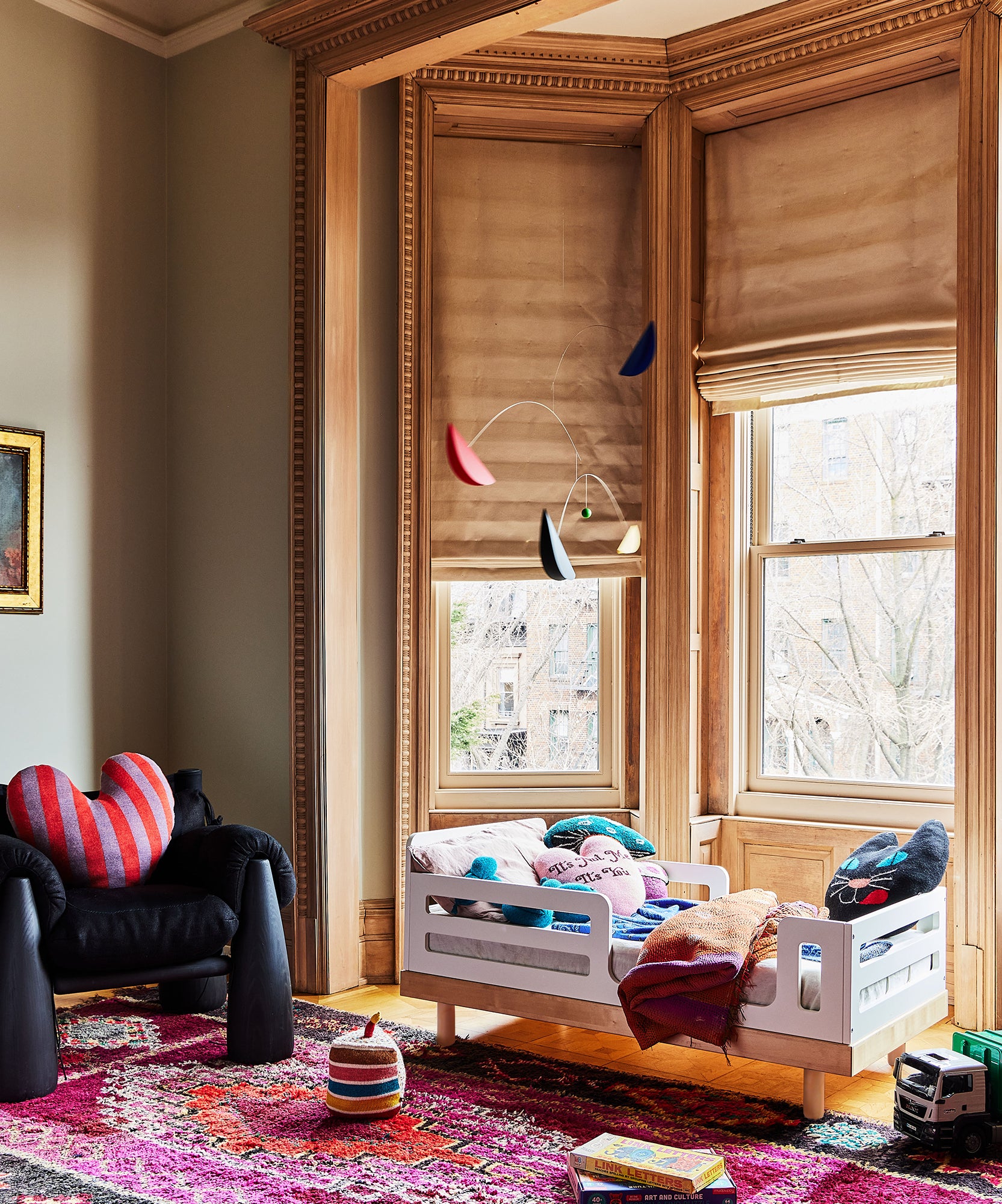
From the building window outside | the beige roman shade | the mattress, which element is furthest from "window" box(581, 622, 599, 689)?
the mattress

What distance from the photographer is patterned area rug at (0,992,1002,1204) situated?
7.78 ft

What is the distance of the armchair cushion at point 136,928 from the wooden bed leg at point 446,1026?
645 millimetres

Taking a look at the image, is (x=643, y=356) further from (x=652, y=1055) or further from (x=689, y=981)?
(x=652, y=1055)

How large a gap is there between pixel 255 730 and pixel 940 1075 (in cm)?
247

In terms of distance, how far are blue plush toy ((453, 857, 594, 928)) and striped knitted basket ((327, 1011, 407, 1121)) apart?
560 millimetres

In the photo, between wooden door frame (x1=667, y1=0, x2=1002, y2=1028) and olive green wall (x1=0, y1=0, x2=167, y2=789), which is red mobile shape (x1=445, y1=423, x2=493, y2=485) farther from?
olive green wall (x1=0, y1=0, x2=167, y2=789)

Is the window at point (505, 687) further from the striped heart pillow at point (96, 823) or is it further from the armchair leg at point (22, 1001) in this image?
the armchair leg at point (22, 1001)

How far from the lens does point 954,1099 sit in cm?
252

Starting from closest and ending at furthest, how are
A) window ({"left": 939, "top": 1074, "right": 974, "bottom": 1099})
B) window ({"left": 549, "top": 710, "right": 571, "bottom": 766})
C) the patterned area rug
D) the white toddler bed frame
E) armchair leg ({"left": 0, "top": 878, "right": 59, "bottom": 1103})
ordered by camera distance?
the patterned area rug < window ({"left": 939, "top": 1074, "right": 974, "bottom": 1099}) < the white toddler bed frame < armchair leg ({"left": 0, "top": 878, "right": 59, "bottom": 1103}) < window ({"left": 549, "top": 710, "right": 571, "bottom": 766})

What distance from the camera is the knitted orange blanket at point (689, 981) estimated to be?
272 cm

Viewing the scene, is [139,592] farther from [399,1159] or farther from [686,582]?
[399,1159]

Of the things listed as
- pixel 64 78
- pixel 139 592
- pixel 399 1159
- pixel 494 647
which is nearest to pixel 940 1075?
pixel 399 1159

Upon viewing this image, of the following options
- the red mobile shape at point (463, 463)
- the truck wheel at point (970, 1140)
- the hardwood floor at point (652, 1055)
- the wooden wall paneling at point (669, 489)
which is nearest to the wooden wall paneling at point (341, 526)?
the hardwood floor at point (652, 1055)

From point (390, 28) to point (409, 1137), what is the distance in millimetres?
3254
